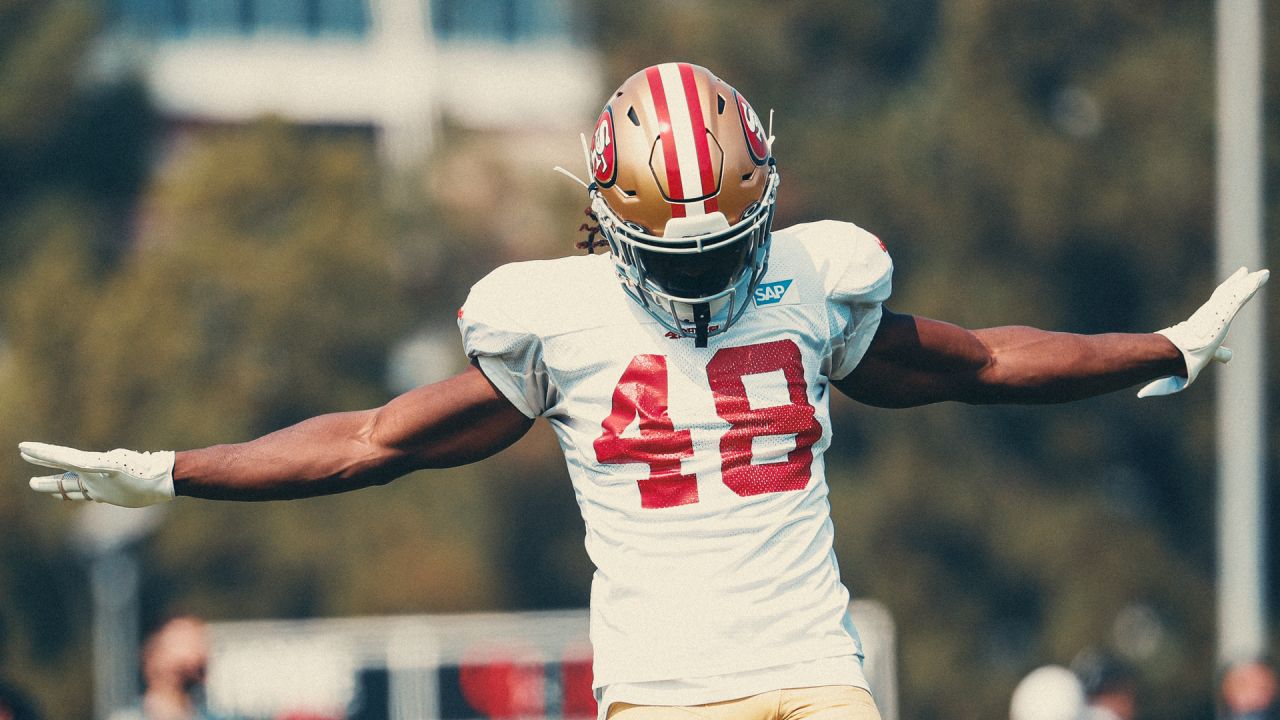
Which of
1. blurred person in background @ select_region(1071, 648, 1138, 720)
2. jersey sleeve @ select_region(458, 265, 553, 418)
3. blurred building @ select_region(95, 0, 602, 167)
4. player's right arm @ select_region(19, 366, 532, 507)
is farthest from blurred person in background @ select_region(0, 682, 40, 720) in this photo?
blurred building @ select_region(95, 0, 602, 167)

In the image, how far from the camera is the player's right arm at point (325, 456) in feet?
14.3

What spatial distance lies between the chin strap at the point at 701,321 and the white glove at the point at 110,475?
1.23m

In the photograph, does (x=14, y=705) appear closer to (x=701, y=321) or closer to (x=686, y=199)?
(x=701, y=321)

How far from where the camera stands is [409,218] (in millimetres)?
32875

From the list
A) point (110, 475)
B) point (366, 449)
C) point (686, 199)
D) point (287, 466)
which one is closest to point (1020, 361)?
point (686, 199)

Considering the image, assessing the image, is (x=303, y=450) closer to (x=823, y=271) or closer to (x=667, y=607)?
(x=667, y=607)

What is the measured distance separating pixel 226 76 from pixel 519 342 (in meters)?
40.2

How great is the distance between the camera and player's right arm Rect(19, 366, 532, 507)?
14.3ft

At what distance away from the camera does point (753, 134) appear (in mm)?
4227

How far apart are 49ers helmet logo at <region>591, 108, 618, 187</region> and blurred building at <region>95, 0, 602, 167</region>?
36792 millimetres

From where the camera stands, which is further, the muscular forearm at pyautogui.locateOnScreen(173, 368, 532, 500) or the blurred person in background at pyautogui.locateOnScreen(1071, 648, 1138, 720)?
the blurred person in background at pyautogui.locateOnScreen(1071, 648, 1138, 720)

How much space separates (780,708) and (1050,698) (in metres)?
4.07

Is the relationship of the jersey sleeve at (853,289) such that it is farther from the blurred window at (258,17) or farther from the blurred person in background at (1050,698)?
the blurred window at (258,17)

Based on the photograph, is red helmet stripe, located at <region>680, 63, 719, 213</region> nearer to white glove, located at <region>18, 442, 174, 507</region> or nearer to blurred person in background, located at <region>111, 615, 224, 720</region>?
white glove, located at <region>18, 442, 174, 507</region>
